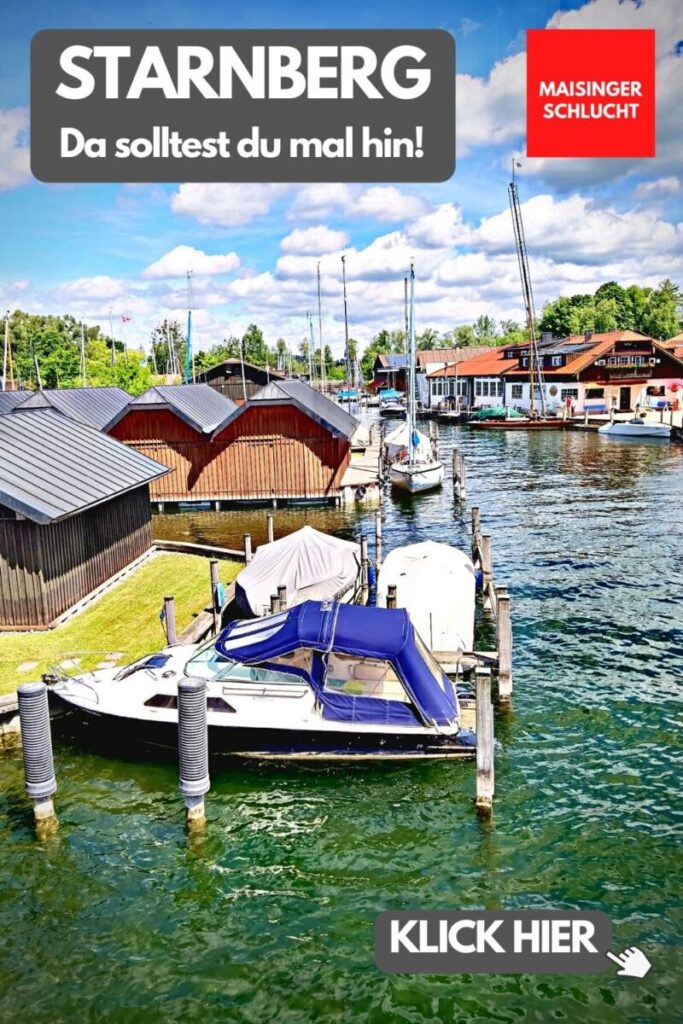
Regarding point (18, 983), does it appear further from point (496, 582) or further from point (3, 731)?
point (496, 582)

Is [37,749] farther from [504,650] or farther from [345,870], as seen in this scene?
[504,650]

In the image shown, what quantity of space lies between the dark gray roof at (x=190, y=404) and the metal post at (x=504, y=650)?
100 ft

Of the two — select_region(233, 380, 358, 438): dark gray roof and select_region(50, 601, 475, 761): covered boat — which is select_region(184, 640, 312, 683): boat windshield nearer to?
select_region(50, 601, 475, 761): covered boat

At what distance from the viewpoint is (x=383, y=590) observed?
26578 mm

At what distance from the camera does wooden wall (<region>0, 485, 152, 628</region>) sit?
22359 mm

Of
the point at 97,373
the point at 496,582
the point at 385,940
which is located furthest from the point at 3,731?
the point at 97,373

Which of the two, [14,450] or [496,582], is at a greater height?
[14,450]

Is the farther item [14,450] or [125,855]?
[14,450]

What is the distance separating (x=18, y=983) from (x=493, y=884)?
24.8 feet

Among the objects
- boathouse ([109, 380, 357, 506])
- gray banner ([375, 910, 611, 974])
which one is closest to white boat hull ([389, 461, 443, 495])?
boathouse ([109, 380, 357, 506])

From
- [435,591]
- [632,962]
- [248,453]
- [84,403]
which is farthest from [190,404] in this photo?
[632,962]

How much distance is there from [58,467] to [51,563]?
370 cm

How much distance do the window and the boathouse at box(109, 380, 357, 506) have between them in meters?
30.5

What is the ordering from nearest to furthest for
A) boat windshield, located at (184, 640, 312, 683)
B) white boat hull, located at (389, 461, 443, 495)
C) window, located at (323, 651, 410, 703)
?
1. window, located at (323, 651, 410, 703)
2. boat windshield, located at (184, 640, 312, 683)
3. white boat hull, located at (389, 461, 443, 495)
